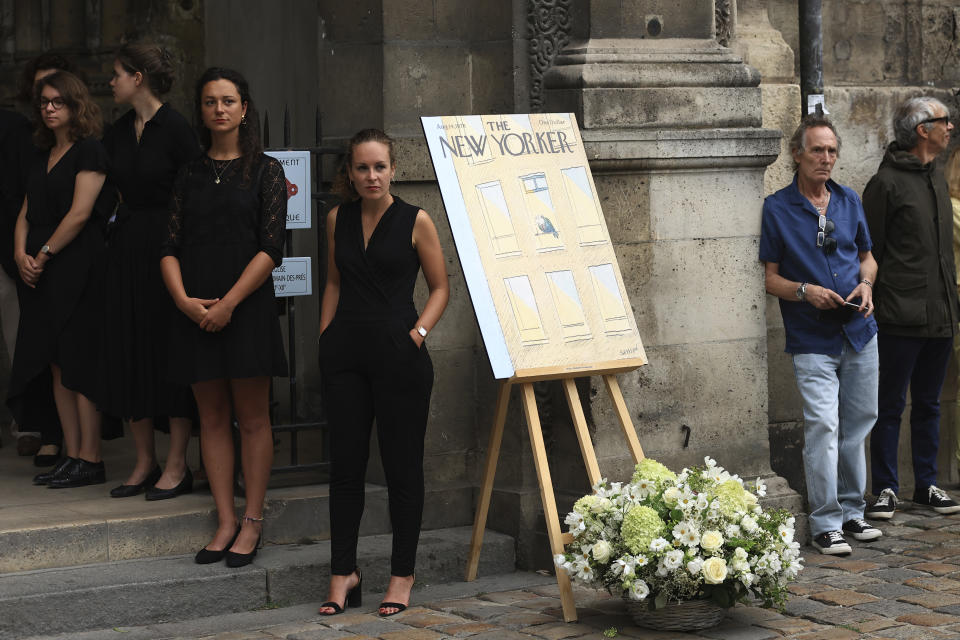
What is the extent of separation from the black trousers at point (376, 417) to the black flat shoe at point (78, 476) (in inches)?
62.8

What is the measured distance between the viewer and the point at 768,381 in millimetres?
7434

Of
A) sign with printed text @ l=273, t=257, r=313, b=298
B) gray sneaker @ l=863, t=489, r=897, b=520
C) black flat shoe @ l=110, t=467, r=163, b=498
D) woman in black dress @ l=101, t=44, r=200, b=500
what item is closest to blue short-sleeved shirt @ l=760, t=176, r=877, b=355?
gray sneaker @ l=863, t=489, r=897, b=520

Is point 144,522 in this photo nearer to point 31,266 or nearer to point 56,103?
point 31,266

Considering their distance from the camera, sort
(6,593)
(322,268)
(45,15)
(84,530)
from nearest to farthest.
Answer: (6,593) → (84,530) → (322,268) → (45,15)

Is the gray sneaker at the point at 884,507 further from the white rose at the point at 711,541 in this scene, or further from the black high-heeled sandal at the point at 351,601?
the black high-heeled sandal at the point at 351,601

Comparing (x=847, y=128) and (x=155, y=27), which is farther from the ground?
(x=155, y=27)

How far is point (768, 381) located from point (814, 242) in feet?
3.13

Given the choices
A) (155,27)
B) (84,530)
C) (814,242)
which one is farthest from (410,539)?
(155,27)

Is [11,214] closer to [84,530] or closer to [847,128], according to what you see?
[84,530]

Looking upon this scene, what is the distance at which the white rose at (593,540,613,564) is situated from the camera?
5383mm

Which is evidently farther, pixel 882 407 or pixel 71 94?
pixel 882 407

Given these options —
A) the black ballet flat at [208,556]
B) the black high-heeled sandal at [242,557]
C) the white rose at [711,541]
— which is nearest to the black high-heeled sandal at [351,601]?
the black high-heeled sandal at [242,557]

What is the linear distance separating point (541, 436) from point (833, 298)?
1.59m

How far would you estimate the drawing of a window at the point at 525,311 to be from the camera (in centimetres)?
583
